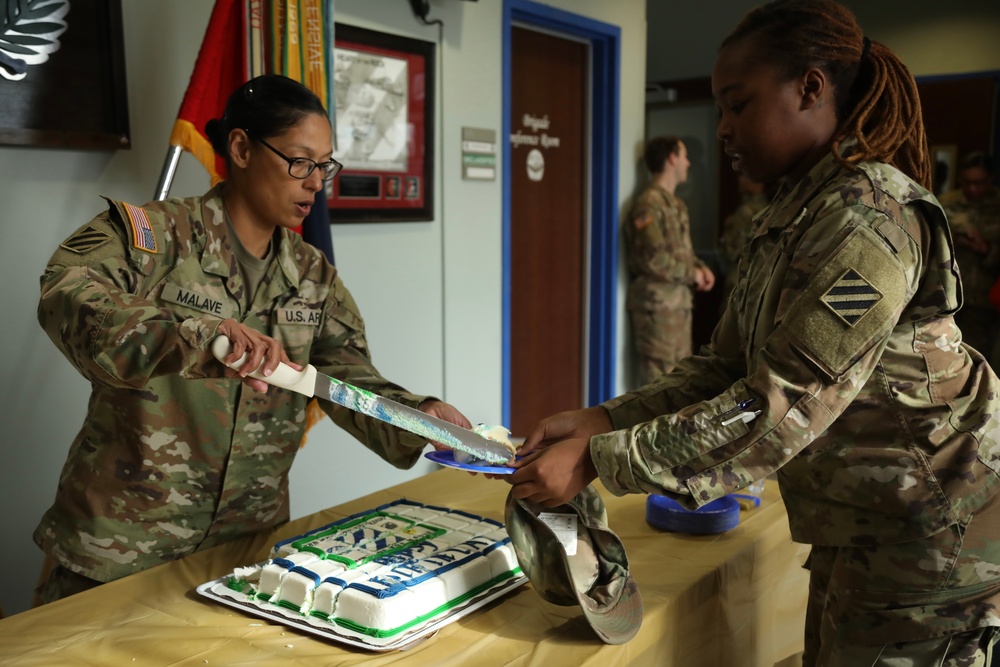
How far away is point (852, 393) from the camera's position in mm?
1297

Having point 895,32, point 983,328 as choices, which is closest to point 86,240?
point 983,328

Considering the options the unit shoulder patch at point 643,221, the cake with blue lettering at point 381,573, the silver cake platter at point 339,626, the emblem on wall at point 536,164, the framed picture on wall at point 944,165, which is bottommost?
the silver cake platter at point 339,626

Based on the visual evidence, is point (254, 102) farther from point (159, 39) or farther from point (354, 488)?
point (354, 488)

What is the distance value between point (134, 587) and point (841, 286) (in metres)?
1.27

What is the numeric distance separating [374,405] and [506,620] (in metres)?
0.41

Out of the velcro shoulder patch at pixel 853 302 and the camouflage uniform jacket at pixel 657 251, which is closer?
the velcro shoulder patch at pixel 853 302

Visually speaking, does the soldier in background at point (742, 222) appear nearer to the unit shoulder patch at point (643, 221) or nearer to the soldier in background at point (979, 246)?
the soldier in background at point (979, 246)

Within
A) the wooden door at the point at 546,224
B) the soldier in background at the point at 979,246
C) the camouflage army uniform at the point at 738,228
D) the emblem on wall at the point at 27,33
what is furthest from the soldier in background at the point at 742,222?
the emblem on wall at the point at 27,33

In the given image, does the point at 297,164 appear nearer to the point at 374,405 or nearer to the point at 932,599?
the point at 374,405

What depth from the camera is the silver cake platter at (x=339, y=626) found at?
51.9 inches

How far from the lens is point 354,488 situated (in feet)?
12.0

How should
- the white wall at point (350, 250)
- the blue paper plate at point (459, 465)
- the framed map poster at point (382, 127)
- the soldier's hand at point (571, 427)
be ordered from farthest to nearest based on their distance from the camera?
the framed map poster at point (382, 127) < the white wall at point (350, 250) < the soldier's hand at point (571, 427) < the blue paper plate at point (459, 465)

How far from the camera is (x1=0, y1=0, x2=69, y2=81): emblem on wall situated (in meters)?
2.37

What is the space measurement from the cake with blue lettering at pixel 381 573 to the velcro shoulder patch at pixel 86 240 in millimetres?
633
